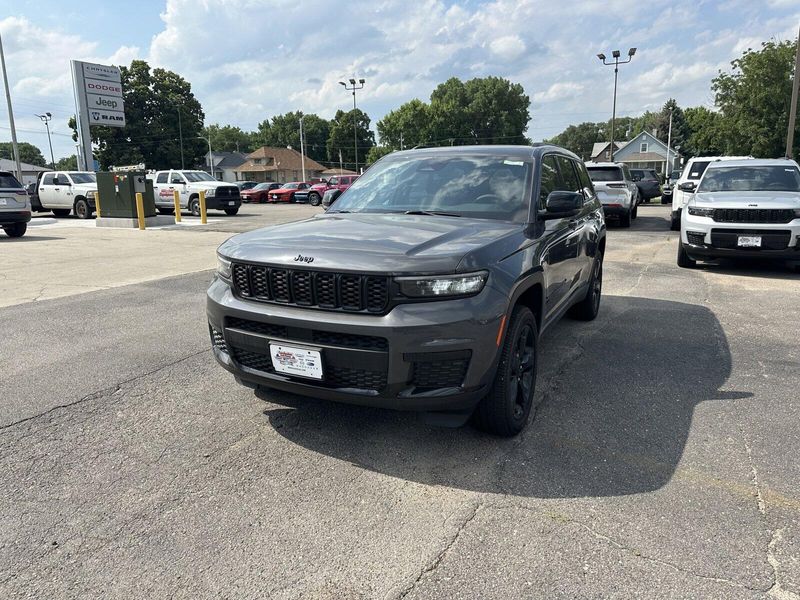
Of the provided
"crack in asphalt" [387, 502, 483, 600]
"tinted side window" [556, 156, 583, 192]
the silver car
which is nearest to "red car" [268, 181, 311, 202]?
the silver car

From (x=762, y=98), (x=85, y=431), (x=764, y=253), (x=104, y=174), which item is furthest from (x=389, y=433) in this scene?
(x=762, y=98)

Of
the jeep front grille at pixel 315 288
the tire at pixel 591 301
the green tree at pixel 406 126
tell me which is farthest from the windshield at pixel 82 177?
the green tree at pixel 406 126

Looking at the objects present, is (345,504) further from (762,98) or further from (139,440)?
(762,98)

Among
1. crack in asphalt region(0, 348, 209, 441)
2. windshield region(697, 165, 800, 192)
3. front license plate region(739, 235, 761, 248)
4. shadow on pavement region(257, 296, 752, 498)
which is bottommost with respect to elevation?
shadow on pavement region(257, 296, 752, 498)

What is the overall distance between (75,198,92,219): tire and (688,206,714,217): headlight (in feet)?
71.3

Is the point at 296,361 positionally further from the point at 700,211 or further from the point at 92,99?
the point at 92,99

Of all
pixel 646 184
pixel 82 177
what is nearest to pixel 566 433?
pixel 82 177

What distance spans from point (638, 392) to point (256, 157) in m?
97.0

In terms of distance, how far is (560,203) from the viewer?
3773mm

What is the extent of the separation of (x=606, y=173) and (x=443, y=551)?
609 inches

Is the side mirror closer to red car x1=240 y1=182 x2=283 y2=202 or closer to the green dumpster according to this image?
the green dumpster

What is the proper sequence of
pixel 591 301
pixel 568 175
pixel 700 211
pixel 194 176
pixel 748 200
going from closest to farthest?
pixel 568 175
pixel 591 301
pixel 748 200
pixel 700 211
pixel 194 176

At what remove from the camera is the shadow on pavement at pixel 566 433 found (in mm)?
2984

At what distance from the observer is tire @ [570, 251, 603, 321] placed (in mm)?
5976
